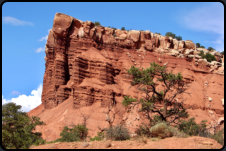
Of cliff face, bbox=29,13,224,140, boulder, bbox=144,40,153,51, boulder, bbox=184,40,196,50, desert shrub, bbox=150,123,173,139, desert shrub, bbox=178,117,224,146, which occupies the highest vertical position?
boulder, bbox=184,40,196,50

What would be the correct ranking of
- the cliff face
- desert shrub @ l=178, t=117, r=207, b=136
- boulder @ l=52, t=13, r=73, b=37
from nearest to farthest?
desert shrub @ l=178, t=117, r=207, b=136 → the cliff face → boulder @ l=52, t=13, r=73, b=37

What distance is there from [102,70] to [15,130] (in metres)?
23.4

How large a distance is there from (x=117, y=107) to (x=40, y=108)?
14.7m

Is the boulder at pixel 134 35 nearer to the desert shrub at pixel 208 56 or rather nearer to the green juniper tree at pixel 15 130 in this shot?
the desert shrub at pixel 208 56

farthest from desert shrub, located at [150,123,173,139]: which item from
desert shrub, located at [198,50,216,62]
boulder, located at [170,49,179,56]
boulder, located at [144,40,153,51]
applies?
desert shrub, located at [198,50,216,62]

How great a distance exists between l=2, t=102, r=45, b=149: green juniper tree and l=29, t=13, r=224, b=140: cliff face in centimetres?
935

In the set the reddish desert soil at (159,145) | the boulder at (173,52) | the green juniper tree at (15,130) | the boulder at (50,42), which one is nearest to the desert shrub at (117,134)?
the reddish desert soil at (159,145)

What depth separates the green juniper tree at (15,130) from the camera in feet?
61.0

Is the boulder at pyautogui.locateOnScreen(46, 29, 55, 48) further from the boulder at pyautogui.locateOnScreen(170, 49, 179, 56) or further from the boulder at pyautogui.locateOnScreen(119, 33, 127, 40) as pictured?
the boulder at pyautogui.locateOnScreen(170, 49, 179, 56)

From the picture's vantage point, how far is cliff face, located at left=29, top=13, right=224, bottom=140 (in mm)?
39344

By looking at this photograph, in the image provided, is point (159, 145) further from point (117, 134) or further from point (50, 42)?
point (50, 42)

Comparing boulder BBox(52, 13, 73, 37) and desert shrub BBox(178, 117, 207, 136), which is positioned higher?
boulder BBox(52, 13, 73, 37)

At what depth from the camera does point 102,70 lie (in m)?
43.1

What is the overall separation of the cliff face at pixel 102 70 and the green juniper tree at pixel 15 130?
9347 millimetres
